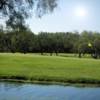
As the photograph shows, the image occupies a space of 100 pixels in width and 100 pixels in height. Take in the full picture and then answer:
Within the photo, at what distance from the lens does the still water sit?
2241 cm

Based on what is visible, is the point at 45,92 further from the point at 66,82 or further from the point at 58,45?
the point at 58,45

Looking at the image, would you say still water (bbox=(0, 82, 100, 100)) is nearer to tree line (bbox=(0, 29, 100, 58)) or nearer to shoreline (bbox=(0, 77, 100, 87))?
shoreline (bbox=(0, 77, 100, 87))

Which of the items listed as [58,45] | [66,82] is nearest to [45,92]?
[66,82]

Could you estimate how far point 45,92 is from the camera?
25.1m

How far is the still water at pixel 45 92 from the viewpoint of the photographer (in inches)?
882

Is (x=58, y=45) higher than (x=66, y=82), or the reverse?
(x=58, y=45)

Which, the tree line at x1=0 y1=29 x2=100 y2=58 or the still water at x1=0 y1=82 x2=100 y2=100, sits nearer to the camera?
the still water at x1=0 y1=82 x2=100 y2=100

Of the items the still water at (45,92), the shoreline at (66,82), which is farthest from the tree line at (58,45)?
the still water at (45,92)

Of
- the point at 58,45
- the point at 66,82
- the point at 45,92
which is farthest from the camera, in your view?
the point at 58,45

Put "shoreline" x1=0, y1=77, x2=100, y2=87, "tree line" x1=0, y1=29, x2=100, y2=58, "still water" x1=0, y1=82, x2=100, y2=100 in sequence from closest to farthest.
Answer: "still water" x1=0, y1=82, x2=100, y2=100, "shoreline" x1=0, y1=77, x2=100, y2=87, "tree line" x1=0, y1=29, x2=100, y2=58

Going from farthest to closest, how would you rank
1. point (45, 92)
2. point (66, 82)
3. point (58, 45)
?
point (58, 45) < point (66, 82) < point (45, 92)

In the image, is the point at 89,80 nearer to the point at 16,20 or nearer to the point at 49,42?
the point at 16,20

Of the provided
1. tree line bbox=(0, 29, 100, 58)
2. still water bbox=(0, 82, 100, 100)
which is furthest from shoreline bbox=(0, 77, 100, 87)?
tree line bbox=(0, 29, 100, 58)

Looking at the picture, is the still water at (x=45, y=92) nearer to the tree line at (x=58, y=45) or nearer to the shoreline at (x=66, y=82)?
the shoreline at (x=66, y=82)
